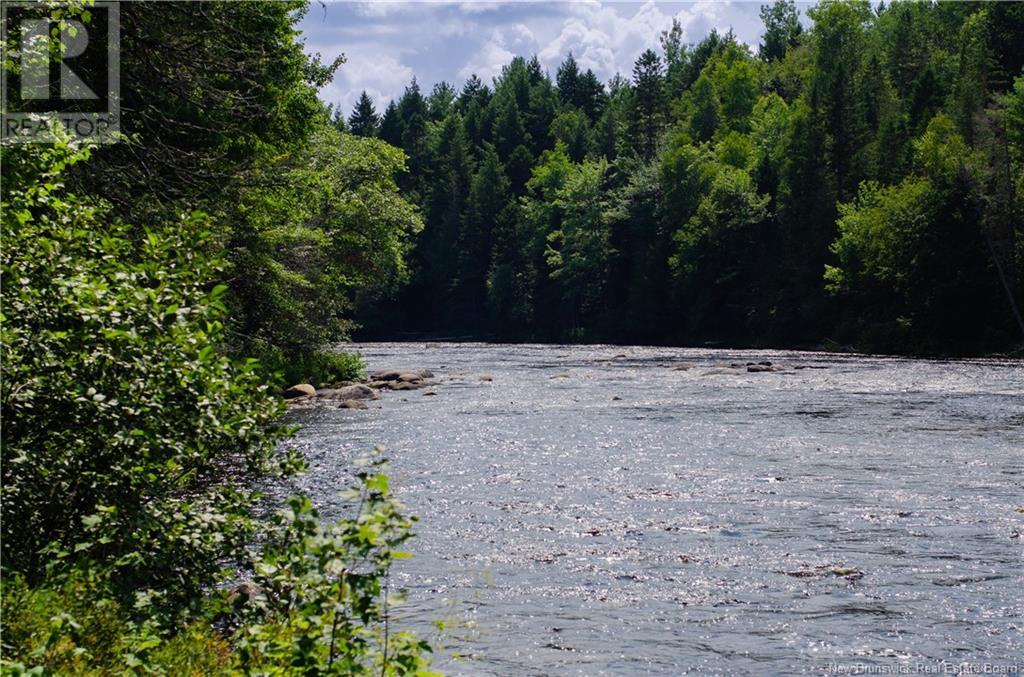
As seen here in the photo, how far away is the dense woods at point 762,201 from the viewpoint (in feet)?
207

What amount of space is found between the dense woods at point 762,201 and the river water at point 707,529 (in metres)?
30.8

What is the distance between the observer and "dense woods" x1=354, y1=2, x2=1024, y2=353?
6306 cm

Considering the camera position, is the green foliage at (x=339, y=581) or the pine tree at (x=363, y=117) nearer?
the green foliage at (x=339, y=581)

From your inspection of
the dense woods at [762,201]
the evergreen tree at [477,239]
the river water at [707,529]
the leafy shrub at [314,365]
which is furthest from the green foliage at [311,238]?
the evergreen tree at [477,239]

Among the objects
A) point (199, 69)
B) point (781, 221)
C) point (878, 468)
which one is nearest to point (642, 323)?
point (781, 221)

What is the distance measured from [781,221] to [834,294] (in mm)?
14347

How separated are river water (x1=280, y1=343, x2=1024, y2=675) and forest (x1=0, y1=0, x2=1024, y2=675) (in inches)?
72.1

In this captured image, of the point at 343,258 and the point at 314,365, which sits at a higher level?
the point at 343,258

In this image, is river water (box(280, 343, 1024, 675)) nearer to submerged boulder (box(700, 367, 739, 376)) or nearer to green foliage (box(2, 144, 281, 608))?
green foliage (box(2, 144, 281, 608))

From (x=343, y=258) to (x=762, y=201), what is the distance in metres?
47.2

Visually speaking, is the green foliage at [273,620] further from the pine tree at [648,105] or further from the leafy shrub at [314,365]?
the pine tree at [648,105]

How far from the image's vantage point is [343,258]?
4950 centimetres
